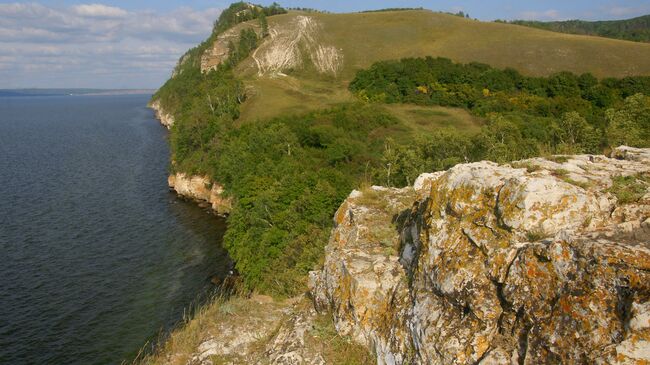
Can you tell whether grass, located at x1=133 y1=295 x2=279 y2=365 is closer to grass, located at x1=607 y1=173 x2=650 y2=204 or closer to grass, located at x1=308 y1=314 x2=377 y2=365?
grass, located at x1=308 y1=314 x2=377 y2=365

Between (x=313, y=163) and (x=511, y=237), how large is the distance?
43.6m

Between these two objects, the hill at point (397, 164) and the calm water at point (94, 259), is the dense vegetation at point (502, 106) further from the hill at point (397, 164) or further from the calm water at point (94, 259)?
the calm water at point (94, 259)

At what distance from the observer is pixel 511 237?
7.05 meters

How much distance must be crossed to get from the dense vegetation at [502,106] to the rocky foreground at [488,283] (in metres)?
17.8

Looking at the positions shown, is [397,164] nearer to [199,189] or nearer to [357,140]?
[357,140]

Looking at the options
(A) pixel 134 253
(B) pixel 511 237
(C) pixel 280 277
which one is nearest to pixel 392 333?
(B) pixel 511 237

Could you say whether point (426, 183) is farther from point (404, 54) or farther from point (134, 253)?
point (404, 54)

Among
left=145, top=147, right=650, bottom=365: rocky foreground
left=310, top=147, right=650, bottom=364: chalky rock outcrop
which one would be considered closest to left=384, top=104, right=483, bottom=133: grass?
left=145, top=147, right=650, bottom=365: rocky foreground

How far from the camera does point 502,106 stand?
73188 mm

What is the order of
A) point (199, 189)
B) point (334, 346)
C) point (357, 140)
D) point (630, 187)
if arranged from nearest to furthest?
point (630, 187)
point (334, 346)
point (199, 189)
point (357, 140)

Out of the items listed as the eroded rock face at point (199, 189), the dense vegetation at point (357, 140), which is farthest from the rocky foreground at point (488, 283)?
the eroded rock face at point (199, 189)

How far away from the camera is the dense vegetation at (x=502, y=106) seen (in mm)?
38213

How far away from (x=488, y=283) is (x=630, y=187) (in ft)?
10.4

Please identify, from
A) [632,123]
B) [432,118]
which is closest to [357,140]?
[432,118]
